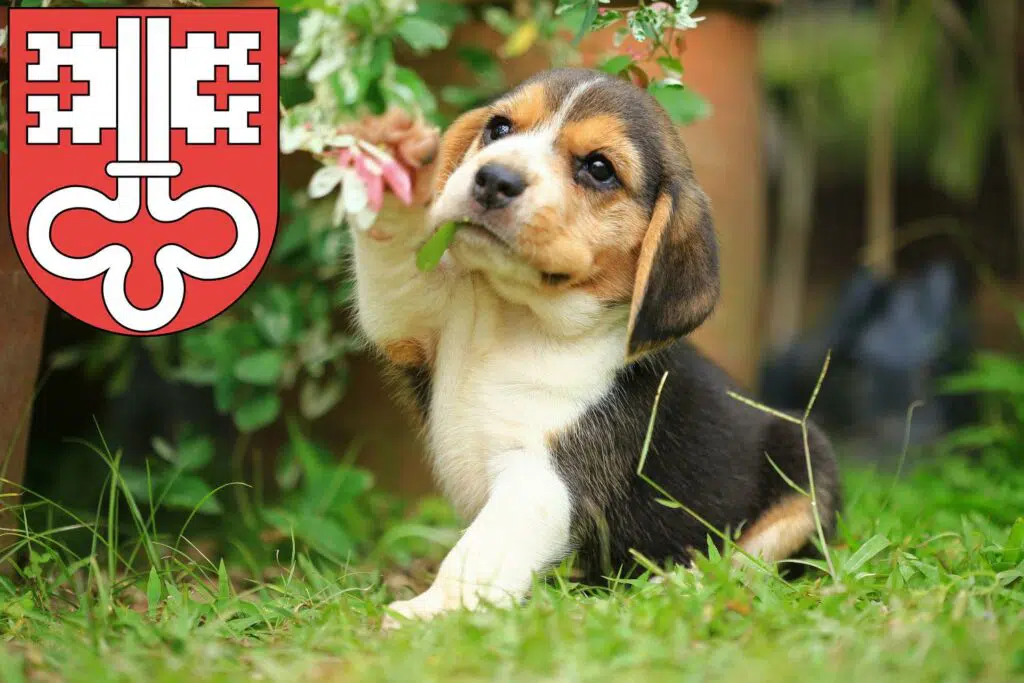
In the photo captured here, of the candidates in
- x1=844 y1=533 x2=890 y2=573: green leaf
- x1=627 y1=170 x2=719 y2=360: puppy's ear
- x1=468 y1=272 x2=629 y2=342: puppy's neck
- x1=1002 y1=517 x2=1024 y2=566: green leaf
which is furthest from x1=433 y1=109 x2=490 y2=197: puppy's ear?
x1=1002 y1=517 x2=1024 y2=566: green leaf

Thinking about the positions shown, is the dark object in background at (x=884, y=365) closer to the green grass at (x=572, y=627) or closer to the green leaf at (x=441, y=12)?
the green grass at (x=572, y=627)

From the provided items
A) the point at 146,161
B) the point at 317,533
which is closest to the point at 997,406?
the point at 317,533

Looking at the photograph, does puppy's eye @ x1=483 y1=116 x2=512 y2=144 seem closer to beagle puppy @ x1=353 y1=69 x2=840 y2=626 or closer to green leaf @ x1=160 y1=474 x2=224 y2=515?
beagle puppy @ x1=353 y1=69 x2=840 y2=626

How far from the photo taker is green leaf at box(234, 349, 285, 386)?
188 inches

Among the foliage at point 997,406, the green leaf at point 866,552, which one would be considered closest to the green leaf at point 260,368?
the green leaf at point 866,552

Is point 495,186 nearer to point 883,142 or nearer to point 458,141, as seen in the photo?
point 458,141

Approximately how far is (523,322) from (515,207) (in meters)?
0.52

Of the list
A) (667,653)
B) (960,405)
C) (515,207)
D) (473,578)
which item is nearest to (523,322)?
(515,207)

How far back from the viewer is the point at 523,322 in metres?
3.64

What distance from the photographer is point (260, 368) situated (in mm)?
4793

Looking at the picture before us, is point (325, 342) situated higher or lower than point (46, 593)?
higher

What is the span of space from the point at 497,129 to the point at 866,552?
1.70 meters

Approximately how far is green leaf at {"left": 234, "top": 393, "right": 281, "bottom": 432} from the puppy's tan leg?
1.99 meters

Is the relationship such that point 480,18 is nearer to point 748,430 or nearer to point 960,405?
point 748,430
